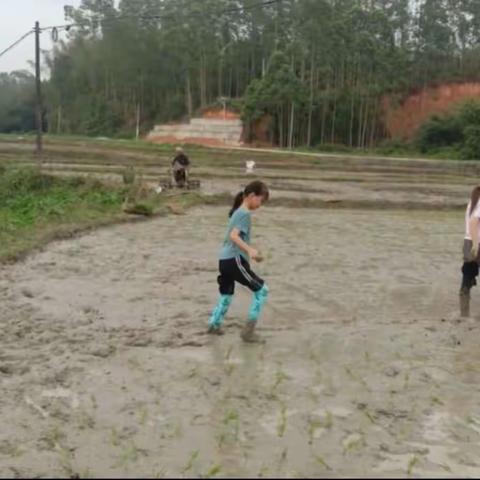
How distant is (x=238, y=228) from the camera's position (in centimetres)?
740

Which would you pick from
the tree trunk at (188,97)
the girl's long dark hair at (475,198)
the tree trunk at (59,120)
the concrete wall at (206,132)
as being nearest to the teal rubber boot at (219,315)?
the girl's long dark hair at (475,198)

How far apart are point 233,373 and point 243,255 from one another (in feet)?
4.87

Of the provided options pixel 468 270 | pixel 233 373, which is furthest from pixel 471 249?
pixel 233 373

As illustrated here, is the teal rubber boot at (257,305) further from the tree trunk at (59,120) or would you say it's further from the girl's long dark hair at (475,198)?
the tree trunk at (59,120)

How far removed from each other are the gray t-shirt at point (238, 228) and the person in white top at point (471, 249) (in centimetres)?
277

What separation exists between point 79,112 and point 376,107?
4118 cm

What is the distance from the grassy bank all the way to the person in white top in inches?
272

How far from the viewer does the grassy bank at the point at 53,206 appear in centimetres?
1452

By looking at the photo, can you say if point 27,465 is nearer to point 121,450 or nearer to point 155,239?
point 121,450

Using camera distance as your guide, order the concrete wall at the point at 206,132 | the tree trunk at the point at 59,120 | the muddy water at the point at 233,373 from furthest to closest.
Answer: the tree trunk at the point at 59,120
the concrete wall at the point at 206,132
the muddy water at the point at 233,373

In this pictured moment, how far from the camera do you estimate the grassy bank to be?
14516 mm

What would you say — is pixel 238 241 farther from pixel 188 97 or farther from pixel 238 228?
pixel 188 97

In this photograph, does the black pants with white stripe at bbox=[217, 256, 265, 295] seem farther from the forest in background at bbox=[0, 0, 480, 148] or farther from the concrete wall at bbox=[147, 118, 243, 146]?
the concrete wall at bbox=[147, 118, 243, 146]

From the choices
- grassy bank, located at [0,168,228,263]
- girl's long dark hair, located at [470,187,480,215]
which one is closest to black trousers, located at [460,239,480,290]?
girl's long dark hair, located at [470,187,480,215]
